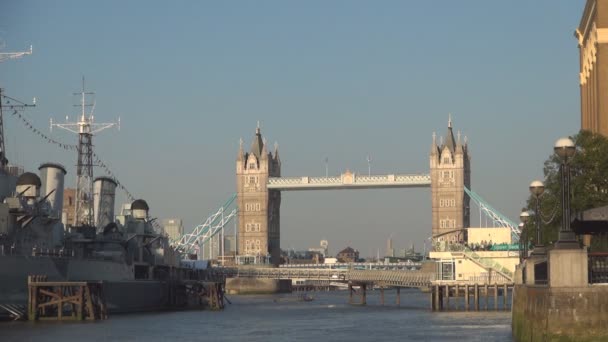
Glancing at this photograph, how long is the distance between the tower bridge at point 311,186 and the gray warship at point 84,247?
69.6m

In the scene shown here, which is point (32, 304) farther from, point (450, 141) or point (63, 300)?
point (450, 141)

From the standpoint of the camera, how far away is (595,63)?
64.1m

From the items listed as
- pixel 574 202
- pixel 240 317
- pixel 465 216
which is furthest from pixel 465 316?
pixel 465 216

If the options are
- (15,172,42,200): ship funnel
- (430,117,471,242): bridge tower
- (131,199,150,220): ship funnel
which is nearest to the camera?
(15,172,42,200): ship funnel

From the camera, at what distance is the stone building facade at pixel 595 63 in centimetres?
6178

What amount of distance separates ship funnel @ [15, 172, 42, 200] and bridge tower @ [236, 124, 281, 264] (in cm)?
11676

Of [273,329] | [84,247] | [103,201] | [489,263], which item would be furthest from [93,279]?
[489,263]

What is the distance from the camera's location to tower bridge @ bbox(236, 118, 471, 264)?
170375 millimetres

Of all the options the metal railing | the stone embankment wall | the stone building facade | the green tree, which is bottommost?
the stone embankment wall

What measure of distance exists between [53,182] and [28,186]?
8824 millimetres

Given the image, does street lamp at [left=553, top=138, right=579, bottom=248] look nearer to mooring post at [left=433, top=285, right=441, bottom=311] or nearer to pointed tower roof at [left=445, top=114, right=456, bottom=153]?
mooring post at [left=433, top=285, right=441, bottom=311]

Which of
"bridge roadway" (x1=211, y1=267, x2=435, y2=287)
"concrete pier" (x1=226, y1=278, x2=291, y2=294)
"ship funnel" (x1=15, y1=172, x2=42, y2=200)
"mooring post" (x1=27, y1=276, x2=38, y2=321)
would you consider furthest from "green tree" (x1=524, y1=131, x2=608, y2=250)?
"concrete pier" (x1=226, y1=278, x2=291, y2=294)

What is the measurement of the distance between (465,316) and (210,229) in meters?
129

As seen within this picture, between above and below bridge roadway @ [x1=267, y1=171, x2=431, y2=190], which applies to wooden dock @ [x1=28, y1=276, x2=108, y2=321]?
below
